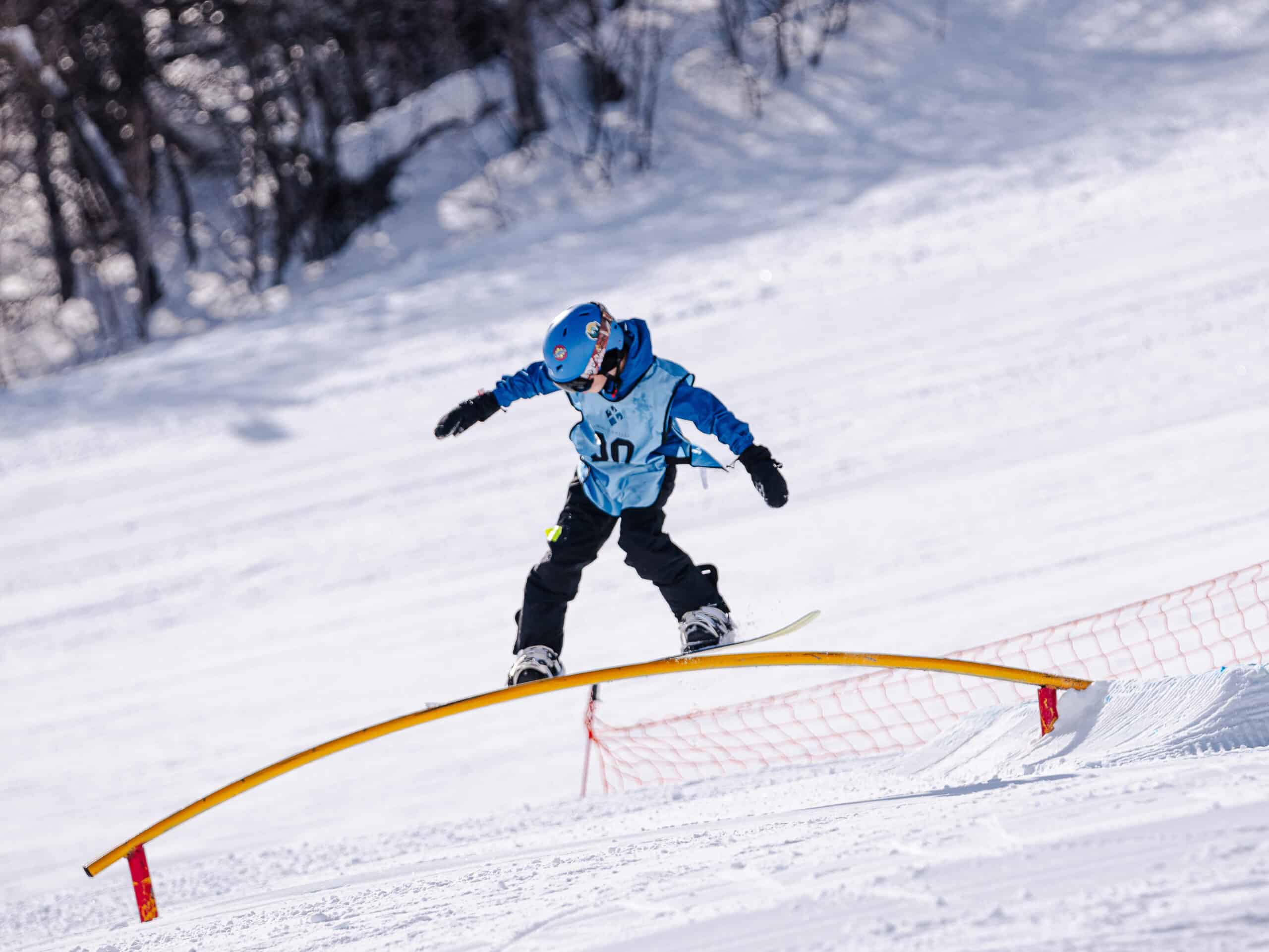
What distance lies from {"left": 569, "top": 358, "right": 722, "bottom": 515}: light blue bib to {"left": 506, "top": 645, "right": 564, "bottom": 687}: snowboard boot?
630 millimetres

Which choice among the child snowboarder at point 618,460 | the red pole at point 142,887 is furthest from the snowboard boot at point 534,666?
the red pole at point 142,887

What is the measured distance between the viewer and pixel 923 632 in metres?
6.96

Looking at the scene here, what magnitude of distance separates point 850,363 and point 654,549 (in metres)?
6.57

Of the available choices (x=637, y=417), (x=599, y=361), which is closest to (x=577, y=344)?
(x=599, y=361)

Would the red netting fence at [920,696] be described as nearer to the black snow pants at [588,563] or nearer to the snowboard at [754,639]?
the snowboard at [754,639]

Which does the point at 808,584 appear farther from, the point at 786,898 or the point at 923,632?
the point at 786,898

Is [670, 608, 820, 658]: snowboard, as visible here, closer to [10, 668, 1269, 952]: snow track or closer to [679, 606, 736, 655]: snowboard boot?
[679, 606, 736, 655]: snowboard boot

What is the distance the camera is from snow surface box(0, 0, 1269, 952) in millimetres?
3555

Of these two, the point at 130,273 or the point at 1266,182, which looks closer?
the point at 1266,182

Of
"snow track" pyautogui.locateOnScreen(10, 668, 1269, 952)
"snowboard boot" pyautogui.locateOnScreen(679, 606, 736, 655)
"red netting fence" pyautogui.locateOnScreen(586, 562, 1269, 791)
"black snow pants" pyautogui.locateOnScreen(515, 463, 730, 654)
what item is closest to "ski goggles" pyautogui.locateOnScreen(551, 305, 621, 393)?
"black snow pants" pyautogui.locateOnScreen(515, 463, 730, 654)

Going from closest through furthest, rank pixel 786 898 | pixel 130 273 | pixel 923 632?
pixel 786 898 → pixel 923 632 → pixel 130 273

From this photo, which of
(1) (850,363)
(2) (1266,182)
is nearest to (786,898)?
(1) (850,363)

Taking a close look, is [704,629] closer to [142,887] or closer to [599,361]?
[599,361]

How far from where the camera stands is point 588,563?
4.86 meters
